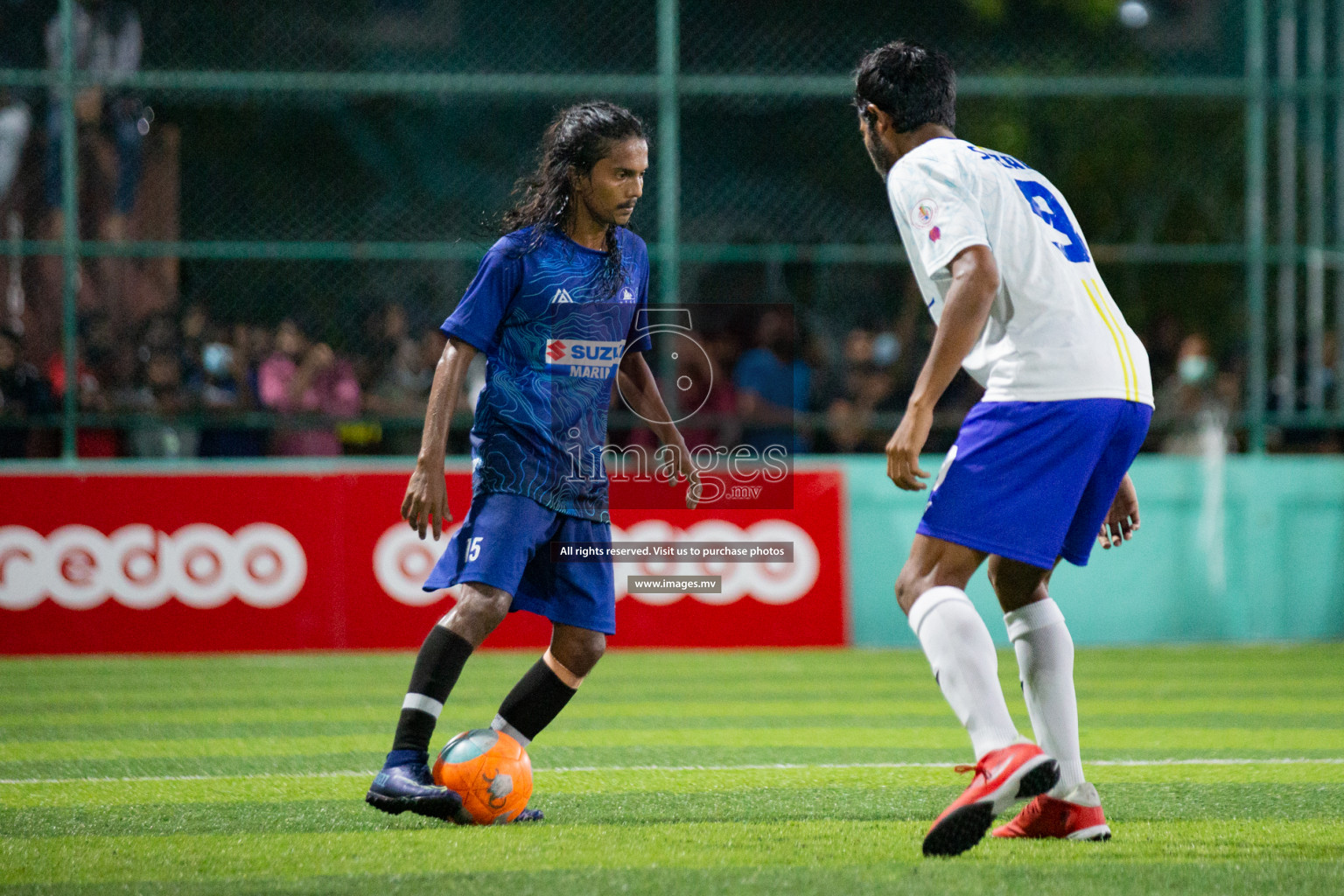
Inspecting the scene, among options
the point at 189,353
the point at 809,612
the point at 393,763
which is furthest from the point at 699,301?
the point at 393,763

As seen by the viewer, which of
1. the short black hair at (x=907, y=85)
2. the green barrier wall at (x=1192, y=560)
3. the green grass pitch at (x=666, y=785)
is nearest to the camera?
the green grass pitch at (x=666, y=785)

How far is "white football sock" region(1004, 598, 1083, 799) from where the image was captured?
4.51 m

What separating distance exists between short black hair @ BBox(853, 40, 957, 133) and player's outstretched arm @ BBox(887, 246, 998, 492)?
0.48 meters

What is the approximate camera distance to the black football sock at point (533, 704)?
5059mm

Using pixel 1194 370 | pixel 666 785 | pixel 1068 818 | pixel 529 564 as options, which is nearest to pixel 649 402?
pixel 529 564

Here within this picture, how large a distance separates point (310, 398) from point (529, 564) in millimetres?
7072

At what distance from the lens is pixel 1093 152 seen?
562 inches

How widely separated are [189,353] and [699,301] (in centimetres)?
360

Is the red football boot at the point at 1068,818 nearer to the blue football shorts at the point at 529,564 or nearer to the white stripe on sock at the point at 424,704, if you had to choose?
the blue football shorts at the point at 529,564

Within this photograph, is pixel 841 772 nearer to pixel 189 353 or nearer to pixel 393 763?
pixel 393 763

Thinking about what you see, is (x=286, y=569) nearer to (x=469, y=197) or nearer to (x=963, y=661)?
(x=469, y=197)

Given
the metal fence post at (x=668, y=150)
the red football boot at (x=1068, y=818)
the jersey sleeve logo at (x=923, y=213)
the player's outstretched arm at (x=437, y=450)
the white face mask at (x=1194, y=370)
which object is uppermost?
the metal fence post at (x=668, y=150)

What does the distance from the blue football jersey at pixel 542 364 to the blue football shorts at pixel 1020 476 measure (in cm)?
118

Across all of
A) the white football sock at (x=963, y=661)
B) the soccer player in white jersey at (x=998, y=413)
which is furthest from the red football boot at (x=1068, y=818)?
the white football sock at (x=963, y=661)
